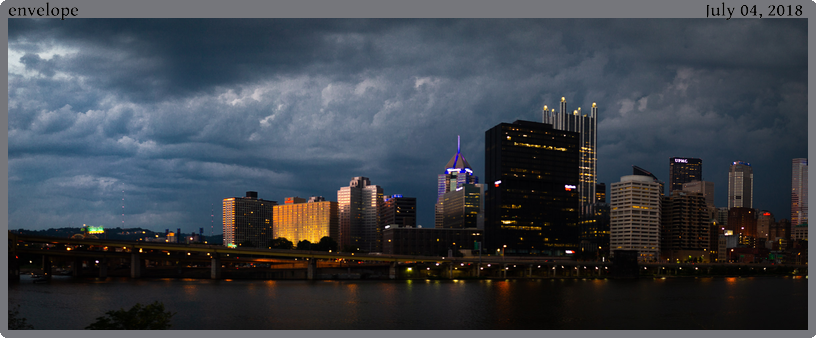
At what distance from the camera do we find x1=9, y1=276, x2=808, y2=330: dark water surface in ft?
242

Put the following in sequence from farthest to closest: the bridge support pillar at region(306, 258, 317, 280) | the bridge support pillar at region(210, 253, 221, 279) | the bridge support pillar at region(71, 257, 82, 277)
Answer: the bridge support pillar at region(306, 258, 317, 280) → the bridge support pillar at region(71, 257, 82, 277) → the bridge support pillar at region(210, 253, 221, 279)

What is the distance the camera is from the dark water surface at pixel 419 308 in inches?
2906

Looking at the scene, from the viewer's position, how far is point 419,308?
90.3 metres

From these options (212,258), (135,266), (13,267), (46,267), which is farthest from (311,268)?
(13,267)

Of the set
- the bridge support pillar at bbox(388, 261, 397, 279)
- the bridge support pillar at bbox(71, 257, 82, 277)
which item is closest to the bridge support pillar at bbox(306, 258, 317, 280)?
the bridge support pillar at bbox(388, 261, 397, 279)

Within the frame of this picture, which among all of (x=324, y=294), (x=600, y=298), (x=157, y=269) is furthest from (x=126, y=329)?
(x=157, y=269)

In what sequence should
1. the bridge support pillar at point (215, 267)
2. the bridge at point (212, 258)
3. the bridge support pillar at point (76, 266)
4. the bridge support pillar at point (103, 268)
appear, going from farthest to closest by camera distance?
the bridge support pillar at point (76, 266) → the bridge support pillar at point (103, 268) → the bridge support pillar at point (215, 267) → the bridge at point (212, 258)

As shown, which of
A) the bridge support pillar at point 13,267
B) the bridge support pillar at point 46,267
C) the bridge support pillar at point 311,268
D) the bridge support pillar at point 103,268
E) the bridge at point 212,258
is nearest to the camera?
the bridge support pillar at point 13,267

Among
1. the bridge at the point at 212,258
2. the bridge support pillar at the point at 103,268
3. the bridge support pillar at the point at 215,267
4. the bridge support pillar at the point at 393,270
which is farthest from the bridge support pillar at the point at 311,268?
the bridge support pillar at the point at 103,268

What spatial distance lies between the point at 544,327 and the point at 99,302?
64.0 meters

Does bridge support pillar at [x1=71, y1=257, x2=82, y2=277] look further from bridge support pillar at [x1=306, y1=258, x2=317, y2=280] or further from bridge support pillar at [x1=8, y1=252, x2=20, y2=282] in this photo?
bridge support pillar at [x1=306, y1=258, x2=317, y2=280]

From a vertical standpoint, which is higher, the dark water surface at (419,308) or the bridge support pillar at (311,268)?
the dark water surface at (419,308)

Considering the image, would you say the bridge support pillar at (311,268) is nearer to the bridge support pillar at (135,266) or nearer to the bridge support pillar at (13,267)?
the bridge support pillar at (135,266)

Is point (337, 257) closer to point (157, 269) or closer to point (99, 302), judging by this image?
point (157, 269)
